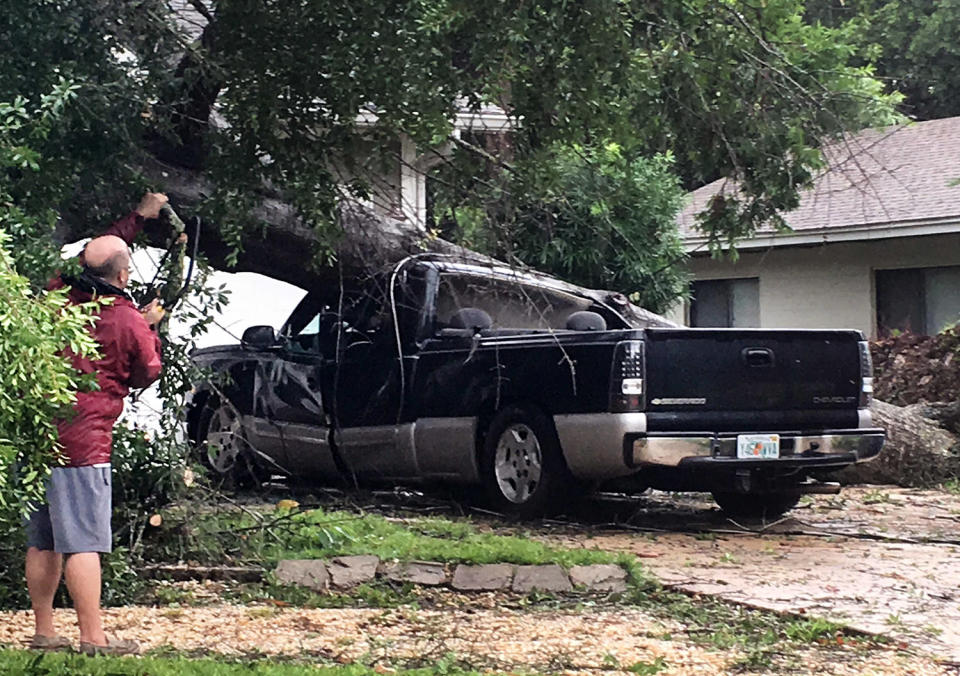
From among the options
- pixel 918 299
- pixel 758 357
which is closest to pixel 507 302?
pixel 758 357

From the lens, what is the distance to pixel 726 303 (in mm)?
24016

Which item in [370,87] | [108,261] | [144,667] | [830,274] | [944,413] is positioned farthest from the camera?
[830,274]

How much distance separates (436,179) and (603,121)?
1.21m

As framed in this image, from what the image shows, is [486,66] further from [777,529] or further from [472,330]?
[777,529]

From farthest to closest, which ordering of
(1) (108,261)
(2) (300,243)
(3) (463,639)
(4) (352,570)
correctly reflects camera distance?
(2) (300,243) → (4) (352,570) → (3) (463,639) → (1) (108,261)

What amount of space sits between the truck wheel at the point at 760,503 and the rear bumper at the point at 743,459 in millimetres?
779

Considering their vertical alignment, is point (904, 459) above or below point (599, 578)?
above

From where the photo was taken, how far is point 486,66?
8789 mm

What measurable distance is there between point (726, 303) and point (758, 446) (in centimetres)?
1341

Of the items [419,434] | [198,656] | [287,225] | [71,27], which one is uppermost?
[71,27]

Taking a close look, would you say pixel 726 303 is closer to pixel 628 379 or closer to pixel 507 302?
pixel 507 302

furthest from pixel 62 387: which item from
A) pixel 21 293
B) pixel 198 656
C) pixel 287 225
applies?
pixel 287 225

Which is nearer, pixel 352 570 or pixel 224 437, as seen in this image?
pixel 352 570

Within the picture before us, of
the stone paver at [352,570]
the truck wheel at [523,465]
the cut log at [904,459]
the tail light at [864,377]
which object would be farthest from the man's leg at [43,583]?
the cut log at [904,459]
